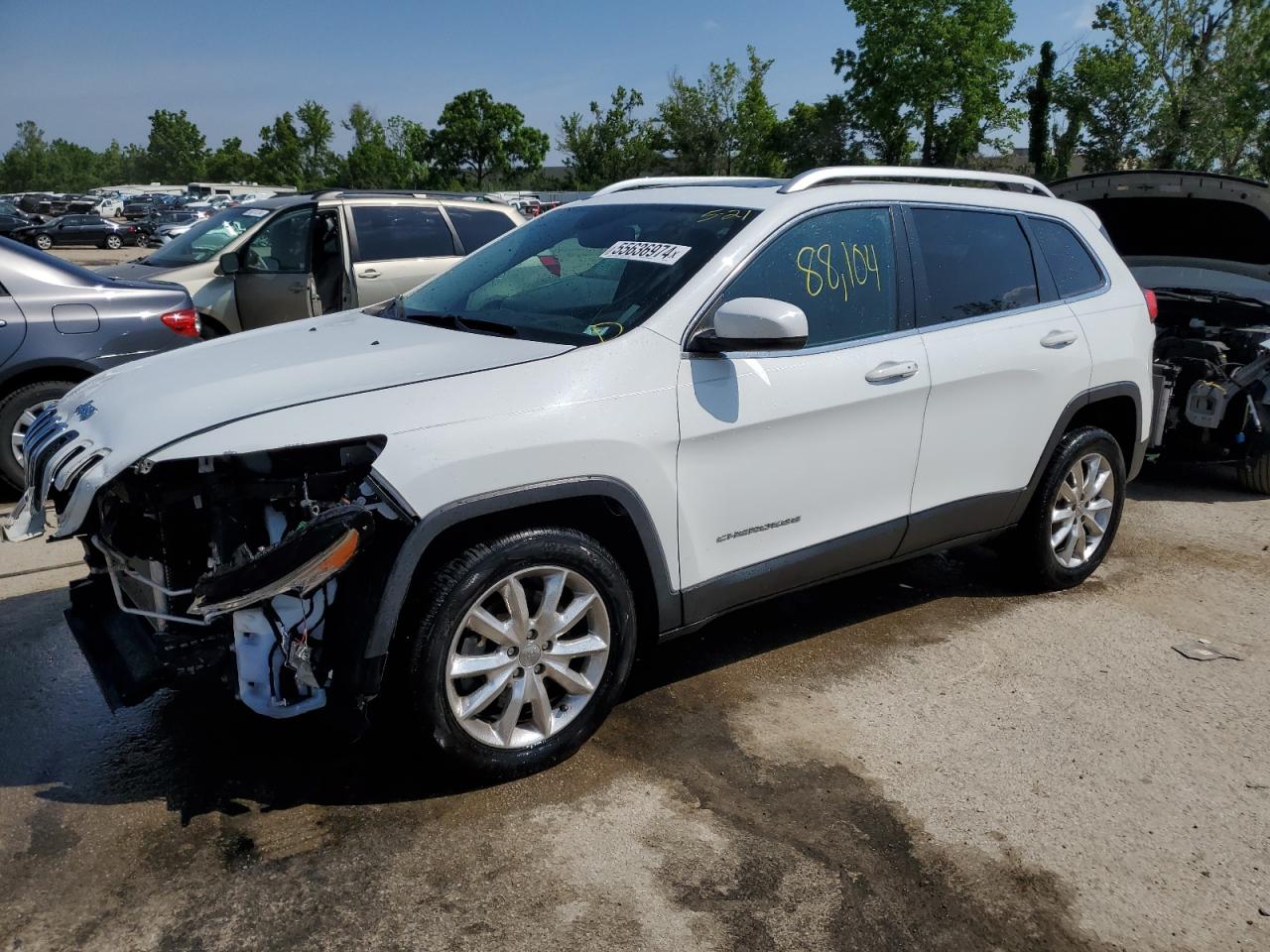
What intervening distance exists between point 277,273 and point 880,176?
18.6ft

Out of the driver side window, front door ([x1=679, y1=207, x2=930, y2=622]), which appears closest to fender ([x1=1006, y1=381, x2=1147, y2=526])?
front door ([x1=679, y1=207, x2=930, y2=622])

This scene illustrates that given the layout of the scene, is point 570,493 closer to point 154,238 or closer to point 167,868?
point 167,868

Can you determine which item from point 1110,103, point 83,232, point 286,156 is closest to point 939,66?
point 1110,103

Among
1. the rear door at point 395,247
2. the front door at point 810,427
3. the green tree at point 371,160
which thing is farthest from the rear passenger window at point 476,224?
the green tree at point 371,160

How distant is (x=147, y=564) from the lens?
10.3ft

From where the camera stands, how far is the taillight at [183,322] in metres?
6.18

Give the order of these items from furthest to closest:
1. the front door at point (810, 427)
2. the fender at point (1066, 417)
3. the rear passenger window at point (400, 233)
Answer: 1. the rear passenger window at point (400, 233)
2. the fender at point (1066, 417)
3. the front door at point (810, 427)

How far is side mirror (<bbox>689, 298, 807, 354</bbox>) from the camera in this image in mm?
3229

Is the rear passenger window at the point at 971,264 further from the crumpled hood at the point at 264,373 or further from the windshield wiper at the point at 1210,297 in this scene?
the windshield wiper at the point at 1210,297

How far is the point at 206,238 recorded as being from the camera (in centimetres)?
944

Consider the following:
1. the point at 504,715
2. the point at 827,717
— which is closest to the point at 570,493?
the point at 504,715

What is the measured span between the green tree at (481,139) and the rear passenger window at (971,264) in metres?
67.2

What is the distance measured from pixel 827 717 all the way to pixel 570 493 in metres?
1.37

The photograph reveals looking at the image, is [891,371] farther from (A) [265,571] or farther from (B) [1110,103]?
Result: (B) [1110,103]
